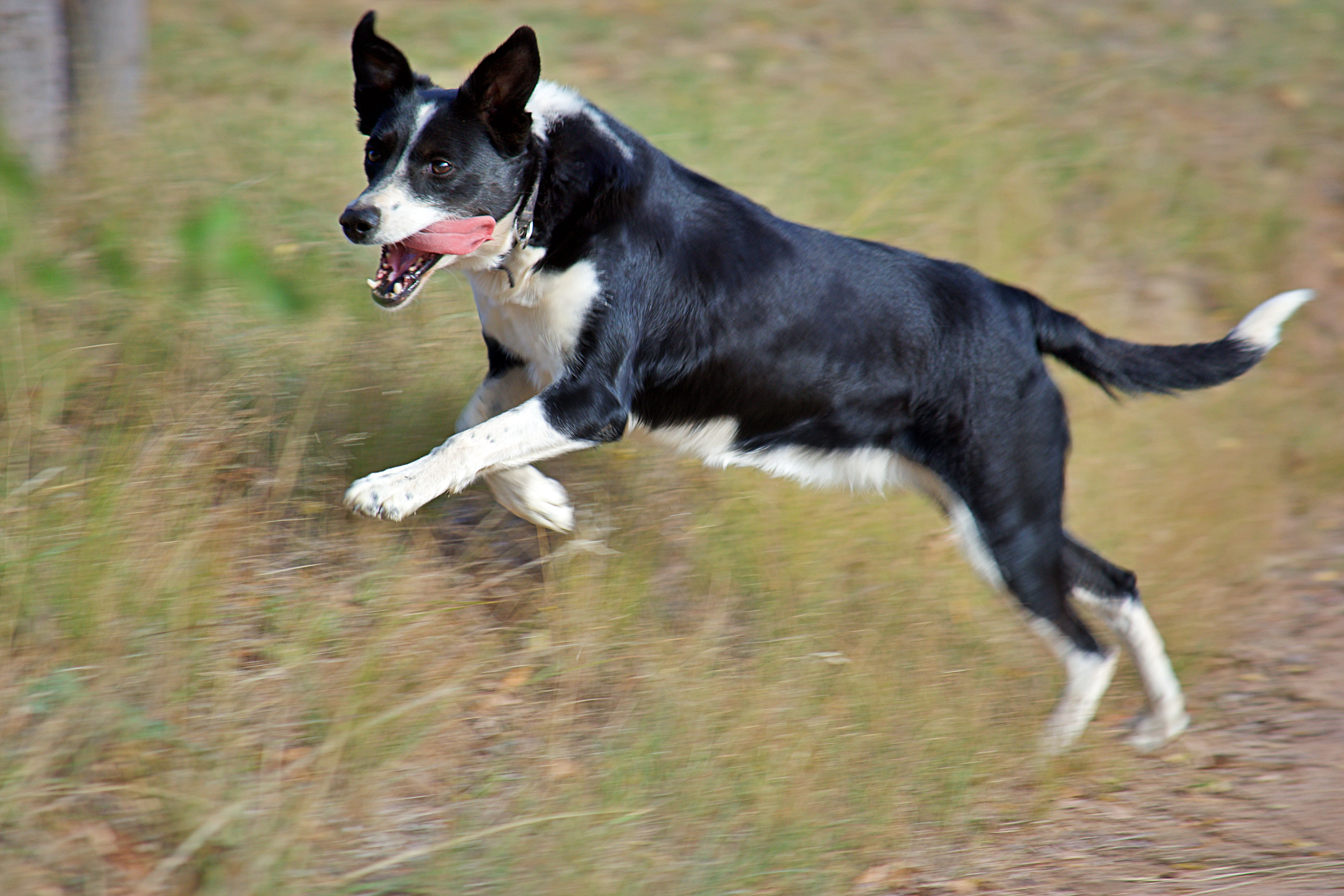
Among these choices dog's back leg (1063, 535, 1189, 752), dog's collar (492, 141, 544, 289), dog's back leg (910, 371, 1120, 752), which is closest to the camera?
dog's collar (492, 141, 544, 289)

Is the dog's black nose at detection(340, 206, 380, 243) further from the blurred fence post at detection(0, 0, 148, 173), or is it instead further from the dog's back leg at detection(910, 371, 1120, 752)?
the blurred fence post at detection(0, 0, 148, 173)

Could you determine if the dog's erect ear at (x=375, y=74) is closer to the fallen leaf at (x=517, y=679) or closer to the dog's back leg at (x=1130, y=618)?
the fallen leaf at (x=517, y=679)

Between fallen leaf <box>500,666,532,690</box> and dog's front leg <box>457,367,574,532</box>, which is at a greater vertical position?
dog's front leg <box>457,367,574,532</box>

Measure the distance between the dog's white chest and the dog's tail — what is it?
5.44 feet

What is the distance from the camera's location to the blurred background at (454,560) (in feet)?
10.4

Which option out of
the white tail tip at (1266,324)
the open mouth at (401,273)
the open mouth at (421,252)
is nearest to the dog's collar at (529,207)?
the open mouth at (421,252)

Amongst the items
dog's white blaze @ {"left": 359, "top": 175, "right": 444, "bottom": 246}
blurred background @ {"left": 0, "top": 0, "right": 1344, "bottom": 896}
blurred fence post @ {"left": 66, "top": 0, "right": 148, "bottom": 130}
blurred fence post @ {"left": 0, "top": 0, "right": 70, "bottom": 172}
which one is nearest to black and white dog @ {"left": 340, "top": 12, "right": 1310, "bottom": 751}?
dog's white blaze @ {"left": 359, "top": 175, "right": 444, "bottom": 246}

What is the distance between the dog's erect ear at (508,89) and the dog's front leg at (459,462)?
801 millimetres

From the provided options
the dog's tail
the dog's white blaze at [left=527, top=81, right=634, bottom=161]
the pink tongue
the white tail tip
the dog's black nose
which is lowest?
the dog's tail

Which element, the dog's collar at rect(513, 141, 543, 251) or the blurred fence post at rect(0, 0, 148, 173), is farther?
the blurred fence post at rect(0, 0, 148, 173)

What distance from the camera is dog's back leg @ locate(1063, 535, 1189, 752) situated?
172 inches

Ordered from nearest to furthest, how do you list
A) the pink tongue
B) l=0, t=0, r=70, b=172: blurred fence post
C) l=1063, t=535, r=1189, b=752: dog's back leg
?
the pink tongue, l=1063, t=535, r=1189, b=752: dog's back leg, l=0, t=0, r=70, b=172: blurred fence post

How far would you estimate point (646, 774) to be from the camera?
11.8 ft

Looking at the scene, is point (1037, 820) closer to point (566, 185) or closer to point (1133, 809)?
point (1133, 809)
